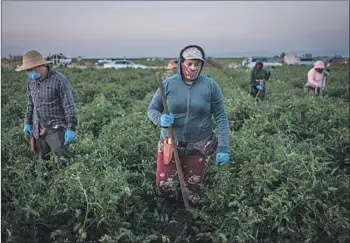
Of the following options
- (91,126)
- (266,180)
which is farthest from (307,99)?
(266,180)

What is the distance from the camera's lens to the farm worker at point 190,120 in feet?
11.3

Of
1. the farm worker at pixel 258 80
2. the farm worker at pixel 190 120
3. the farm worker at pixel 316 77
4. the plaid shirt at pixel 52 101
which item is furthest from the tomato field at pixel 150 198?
the farm worker at pixel 258 80

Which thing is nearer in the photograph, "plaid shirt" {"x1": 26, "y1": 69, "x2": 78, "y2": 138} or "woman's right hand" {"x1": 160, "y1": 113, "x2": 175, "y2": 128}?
"woman's right hand" {"x1": 160, "y1": 113, "x2": 175, "y2": 128}

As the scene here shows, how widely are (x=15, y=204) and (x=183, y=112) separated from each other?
1.48 metres

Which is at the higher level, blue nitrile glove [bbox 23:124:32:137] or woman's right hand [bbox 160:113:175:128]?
woman's right hand [bbox 160:113:175:128]

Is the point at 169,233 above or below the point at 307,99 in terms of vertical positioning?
below

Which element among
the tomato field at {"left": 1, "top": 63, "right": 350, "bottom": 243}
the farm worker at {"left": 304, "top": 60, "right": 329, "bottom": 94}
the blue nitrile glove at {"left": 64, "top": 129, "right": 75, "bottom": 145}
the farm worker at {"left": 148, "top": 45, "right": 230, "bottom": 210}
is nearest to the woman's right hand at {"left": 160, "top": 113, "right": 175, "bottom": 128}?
the farm worker at {"left": 148, "top": 45, "right": 230, "bottom": 210}

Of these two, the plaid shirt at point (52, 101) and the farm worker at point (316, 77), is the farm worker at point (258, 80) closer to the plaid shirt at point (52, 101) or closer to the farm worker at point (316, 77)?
the farm worker at point (316, 77)

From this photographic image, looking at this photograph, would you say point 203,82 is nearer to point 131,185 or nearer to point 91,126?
point 131,185

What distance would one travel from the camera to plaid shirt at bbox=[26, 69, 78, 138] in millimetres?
4277

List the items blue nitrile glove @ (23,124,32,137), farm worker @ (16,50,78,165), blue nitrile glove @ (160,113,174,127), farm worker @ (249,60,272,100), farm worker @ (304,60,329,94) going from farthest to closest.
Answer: farm worker @ (249,60,272,100) → farm worker @ (304,60,329,94) → blue nitrile glove @ (23,124,32,137) → farm worker @ (16,50,78,165) → blue nitrile glove @ (160,113,174,127)

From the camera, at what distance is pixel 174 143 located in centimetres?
356

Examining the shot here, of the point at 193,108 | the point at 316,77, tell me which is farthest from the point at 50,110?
the point at 316,77

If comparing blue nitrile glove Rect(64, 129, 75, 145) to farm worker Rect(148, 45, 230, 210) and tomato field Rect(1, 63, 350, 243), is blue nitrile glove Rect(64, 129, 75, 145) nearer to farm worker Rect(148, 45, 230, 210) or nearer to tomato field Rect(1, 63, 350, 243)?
tomato field Rect(1, 63, 350, 243)
